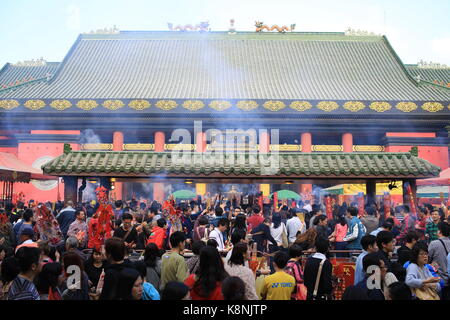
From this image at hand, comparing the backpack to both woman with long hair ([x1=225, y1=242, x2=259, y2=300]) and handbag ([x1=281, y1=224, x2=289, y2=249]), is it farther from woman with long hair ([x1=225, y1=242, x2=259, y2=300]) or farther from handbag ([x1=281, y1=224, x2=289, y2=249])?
handbag ([x1=281, y1=224, x2=289, y2=249])

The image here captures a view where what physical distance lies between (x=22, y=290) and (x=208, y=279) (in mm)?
1723

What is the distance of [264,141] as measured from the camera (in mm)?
20609

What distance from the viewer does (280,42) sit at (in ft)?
88.5

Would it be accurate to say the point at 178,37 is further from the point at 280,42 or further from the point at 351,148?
the point at 351,148

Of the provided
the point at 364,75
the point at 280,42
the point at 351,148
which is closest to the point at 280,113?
the point at 351,148

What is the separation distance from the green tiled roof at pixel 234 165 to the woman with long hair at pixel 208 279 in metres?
6.45

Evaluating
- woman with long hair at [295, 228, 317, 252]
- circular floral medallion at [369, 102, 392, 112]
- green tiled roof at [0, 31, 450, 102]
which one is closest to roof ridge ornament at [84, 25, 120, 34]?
green tiled roof at [0, 31, 450, 102]

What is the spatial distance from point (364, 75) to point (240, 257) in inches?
840

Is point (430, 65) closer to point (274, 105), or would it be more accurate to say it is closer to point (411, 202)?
point (274, 105)

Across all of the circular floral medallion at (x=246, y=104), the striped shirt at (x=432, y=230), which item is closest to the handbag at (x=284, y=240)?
the striped shirt at (x=432, y=230)

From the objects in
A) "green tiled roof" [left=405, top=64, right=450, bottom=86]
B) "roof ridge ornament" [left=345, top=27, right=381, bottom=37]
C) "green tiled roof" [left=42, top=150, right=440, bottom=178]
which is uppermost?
"roof ridge ornament" [left=345, top=27, right=381, bottom=37]

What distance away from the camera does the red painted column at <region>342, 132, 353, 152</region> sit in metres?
20.6

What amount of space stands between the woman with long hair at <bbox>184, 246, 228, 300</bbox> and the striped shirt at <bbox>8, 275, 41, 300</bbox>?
1.42 m

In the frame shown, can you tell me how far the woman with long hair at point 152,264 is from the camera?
5328 millimetres
